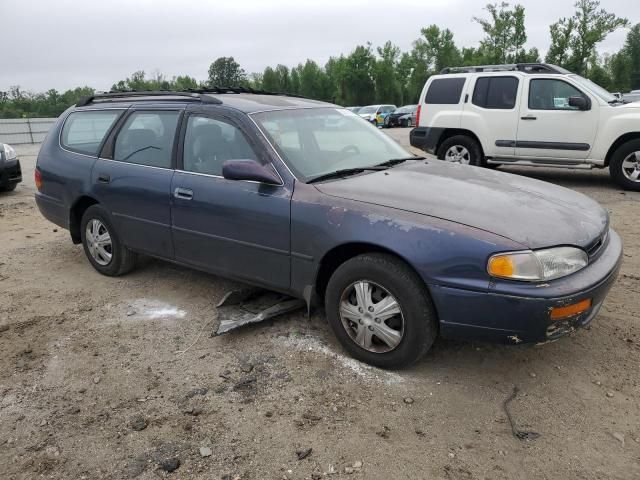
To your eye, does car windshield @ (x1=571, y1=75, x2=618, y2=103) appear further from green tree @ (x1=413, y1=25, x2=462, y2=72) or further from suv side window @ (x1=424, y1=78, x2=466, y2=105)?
green tree @ (x1=413, y1=25, x2=462, y2=72)

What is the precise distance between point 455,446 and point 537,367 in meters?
0.96

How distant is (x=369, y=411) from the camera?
2875mm

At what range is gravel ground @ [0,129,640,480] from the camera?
8.27ft

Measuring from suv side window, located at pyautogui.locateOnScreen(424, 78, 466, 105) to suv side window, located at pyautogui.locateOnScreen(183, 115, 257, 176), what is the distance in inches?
263

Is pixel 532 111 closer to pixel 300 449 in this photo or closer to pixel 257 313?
pixel 257 313

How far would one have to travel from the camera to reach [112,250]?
4.83 meters

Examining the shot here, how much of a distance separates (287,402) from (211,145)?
1965 mm

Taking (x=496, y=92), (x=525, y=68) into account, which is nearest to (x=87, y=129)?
(x=496, y=92)

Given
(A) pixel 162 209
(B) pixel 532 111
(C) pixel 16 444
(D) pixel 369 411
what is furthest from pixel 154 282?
(B) pixel 532 111

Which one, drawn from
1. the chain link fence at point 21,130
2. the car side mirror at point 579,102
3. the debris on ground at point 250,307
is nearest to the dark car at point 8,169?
the debris on ground at point 250,307

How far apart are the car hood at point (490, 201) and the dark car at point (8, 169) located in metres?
8.15

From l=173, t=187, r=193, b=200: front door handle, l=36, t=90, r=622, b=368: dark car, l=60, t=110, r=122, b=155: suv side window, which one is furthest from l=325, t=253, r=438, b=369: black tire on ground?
l=60, t=110, r=122, b=155: suv side window

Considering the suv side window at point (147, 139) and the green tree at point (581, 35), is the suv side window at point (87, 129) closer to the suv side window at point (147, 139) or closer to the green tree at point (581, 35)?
the suv side window at point (147, 139)

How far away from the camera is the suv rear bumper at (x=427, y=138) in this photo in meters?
9.85
